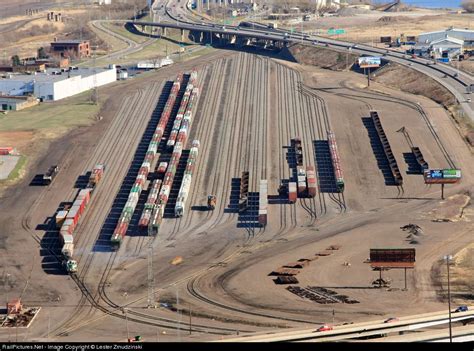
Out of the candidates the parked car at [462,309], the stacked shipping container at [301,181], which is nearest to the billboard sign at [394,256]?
the parked car at [462,309]

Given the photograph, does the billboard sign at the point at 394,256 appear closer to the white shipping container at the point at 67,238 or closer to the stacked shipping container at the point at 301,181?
the stacked shipping container at the point at 301,181

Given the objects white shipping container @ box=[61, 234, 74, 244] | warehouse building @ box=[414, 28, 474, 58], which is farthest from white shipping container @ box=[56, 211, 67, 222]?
warehouse building @ box=[414, 28, 474, 58]

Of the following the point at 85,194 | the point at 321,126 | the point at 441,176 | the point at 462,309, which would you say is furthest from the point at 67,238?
the point at 321,126

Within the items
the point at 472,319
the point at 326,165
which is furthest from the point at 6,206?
the point at 472,319

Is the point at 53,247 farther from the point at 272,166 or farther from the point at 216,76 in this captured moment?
the point at 216,76

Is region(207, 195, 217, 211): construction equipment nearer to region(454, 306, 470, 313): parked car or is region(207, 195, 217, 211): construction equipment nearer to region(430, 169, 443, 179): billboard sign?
region(430, 169, 443, 179): billboard sign

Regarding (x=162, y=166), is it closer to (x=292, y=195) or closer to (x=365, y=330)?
(x=292, y=195)
